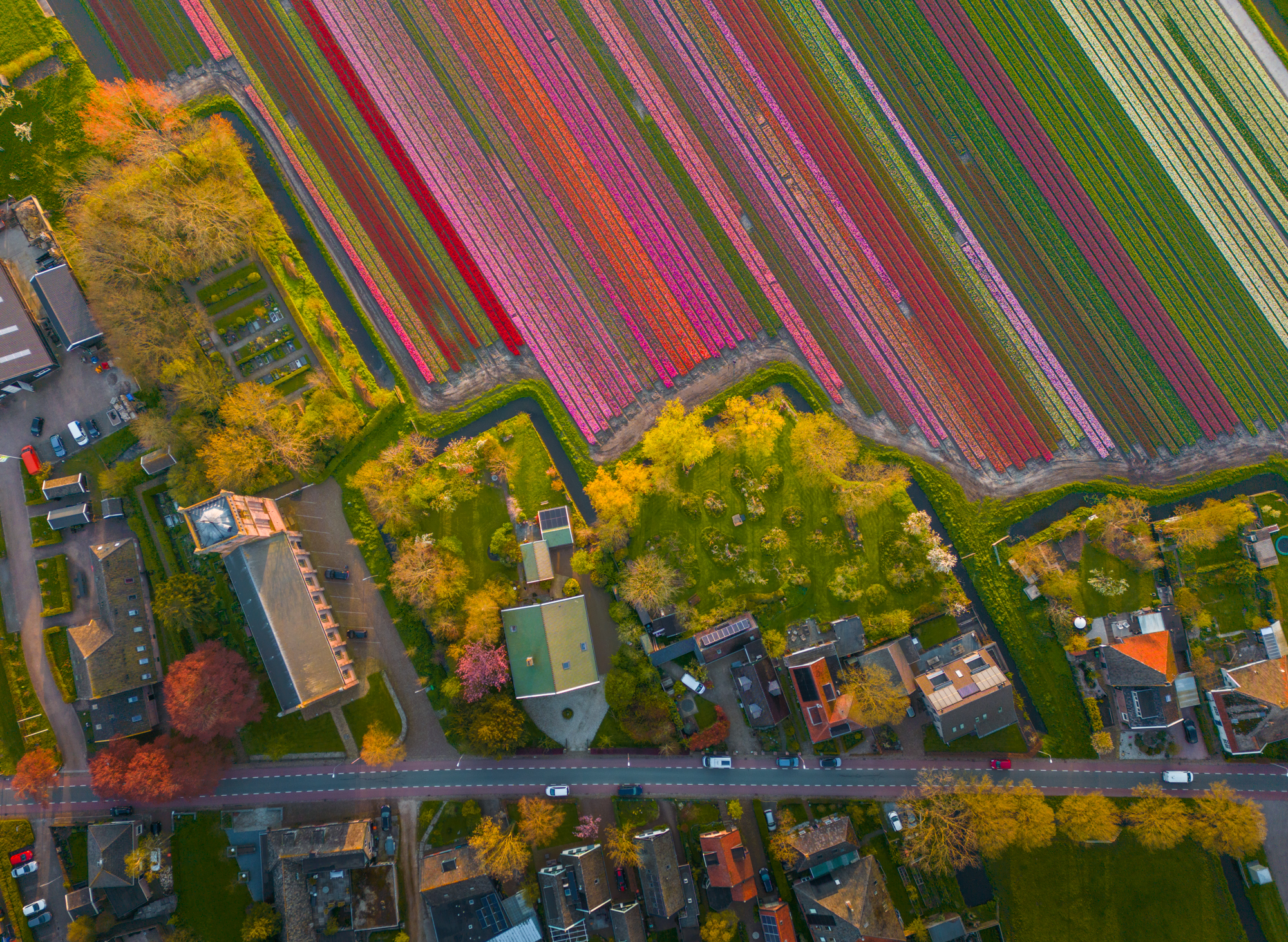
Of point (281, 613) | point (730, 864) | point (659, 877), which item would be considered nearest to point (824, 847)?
point (730, 864)

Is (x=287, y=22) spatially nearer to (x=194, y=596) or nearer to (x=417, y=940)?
(x=194, y=596)

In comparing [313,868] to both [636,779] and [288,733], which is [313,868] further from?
[636,779]

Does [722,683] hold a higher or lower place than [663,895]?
higher

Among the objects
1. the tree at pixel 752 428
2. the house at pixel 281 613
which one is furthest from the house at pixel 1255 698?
the house at pixel 281 613

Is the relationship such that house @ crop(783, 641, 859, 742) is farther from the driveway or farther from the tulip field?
the driveway

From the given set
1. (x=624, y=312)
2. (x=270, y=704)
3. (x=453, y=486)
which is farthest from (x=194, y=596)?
(x=624, y=312)

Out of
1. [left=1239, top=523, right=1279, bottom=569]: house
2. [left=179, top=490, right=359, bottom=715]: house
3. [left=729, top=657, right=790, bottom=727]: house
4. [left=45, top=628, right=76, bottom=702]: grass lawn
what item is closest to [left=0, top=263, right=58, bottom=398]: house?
[left=179, top=490, right=359, bottom=715]: house

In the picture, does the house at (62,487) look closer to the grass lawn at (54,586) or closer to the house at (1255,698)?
the grass lawn at (54,586)

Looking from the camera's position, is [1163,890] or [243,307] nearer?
[1163,890]
